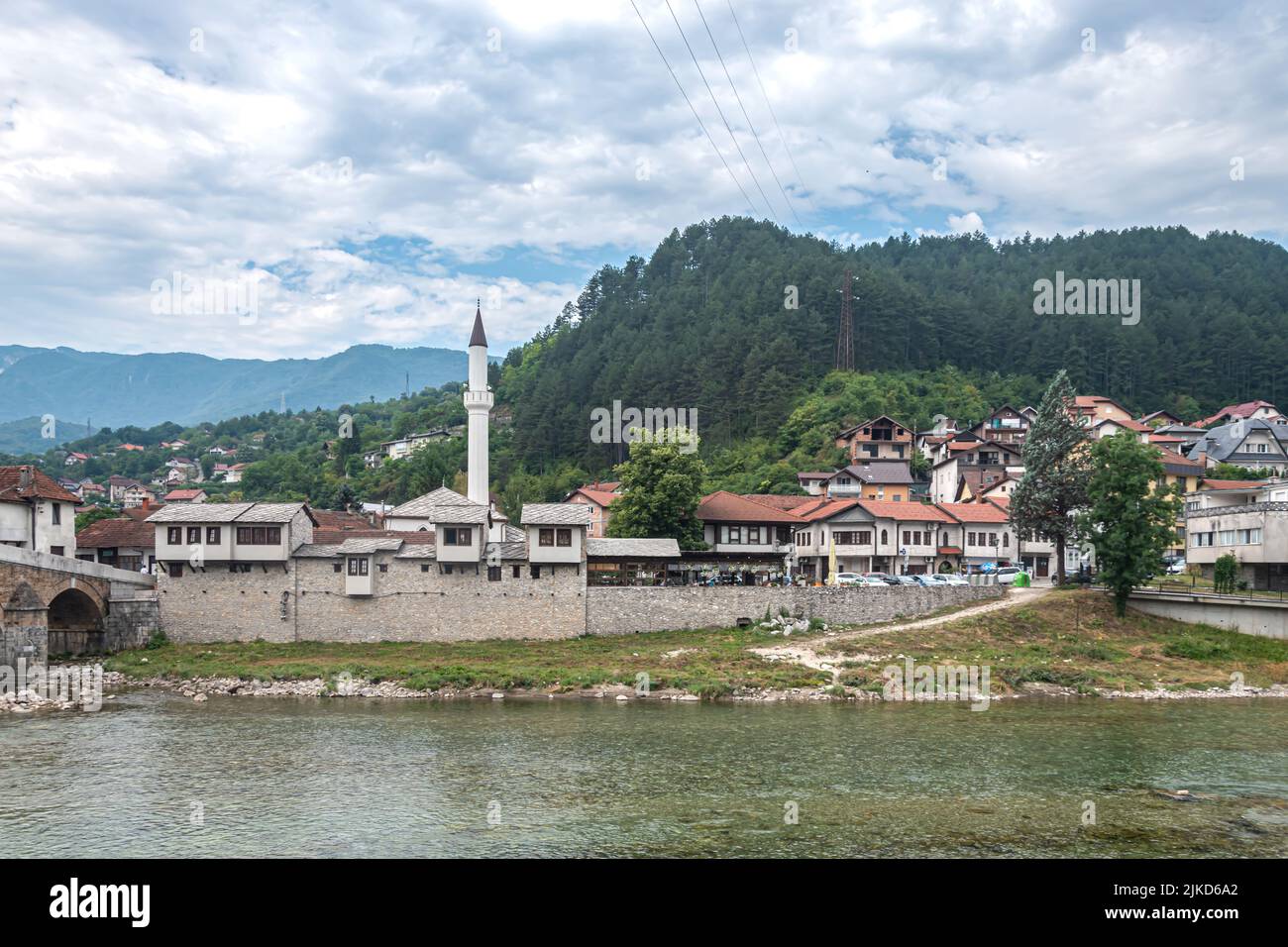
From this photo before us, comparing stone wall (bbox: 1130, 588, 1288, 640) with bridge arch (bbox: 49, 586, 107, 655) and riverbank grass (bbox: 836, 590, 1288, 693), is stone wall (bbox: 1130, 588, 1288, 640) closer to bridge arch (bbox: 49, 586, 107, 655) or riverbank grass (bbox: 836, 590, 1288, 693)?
riverbank grass (bbox: 836, 590, 1288, 693)

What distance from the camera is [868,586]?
4669 centimetres

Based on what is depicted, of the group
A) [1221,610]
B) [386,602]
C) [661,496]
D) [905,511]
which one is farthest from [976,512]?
[386,602]

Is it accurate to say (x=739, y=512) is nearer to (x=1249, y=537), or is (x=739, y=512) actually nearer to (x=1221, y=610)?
(x=1221, y=610)

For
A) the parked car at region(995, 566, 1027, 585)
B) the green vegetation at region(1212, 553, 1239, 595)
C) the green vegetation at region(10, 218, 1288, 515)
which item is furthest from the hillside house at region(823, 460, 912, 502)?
the green vegetation at region(1212, 553, 1239, 595)

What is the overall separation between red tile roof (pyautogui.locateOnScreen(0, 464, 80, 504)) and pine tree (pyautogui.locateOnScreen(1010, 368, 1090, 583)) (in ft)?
164

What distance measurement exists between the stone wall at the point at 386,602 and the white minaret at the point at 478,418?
1304cm

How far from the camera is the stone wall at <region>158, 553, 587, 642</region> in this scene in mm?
44781

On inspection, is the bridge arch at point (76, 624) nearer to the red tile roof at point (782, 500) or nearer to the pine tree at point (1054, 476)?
the red tile roof at point (782, 500)

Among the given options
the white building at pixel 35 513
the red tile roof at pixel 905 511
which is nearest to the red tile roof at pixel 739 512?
the red tile roof at pixel 905 511

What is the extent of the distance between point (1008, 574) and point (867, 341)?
49353 mm
